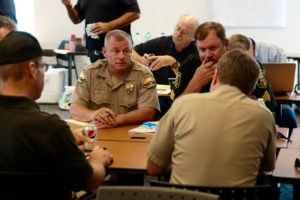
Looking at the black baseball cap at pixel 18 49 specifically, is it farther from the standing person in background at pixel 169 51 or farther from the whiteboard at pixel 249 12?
the whiteboard at pixel 249 12

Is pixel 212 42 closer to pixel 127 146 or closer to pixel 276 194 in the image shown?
pixel 127 146

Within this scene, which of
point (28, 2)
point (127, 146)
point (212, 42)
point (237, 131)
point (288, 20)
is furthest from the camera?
point (28, 2)

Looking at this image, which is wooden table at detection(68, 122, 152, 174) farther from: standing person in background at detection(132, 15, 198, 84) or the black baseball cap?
standing person in background at detection(132, 15, 198, 84)

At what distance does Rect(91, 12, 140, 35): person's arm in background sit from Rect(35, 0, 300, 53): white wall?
154 inches

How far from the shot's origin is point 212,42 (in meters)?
3.17

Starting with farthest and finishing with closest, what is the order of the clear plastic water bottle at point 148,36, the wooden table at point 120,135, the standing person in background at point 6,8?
the clear plastic water bottle at point 148,36 → the standing person in background at point 6,8 → the wooden table at point 120,135

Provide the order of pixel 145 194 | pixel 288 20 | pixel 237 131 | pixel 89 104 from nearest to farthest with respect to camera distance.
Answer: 1. pixel 145 194
2. pixel 237 131
3. pixel 89 104
4. pixel 288 20

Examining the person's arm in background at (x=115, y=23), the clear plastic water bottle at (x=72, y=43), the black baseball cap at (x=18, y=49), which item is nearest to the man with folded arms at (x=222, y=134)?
the black baseball cap at (x=18, y=49)

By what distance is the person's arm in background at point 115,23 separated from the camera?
4.34 metres

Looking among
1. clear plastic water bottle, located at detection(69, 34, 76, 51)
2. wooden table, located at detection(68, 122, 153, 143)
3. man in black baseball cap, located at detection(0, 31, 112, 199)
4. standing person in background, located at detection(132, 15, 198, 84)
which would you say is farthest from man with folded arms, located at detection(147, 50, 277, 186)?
clear plastic water bottle, located at detection(69, 34, 76, 51)

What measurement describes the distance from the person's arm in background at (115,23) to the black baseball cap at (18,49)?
8.04 ft

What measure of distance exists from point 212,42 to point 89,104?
1009 millimetres

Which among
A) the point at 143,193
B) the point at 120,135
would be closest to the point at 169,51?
the point at 120,135

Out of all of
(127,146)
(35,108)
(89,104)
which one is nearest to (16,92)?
(35,108)
